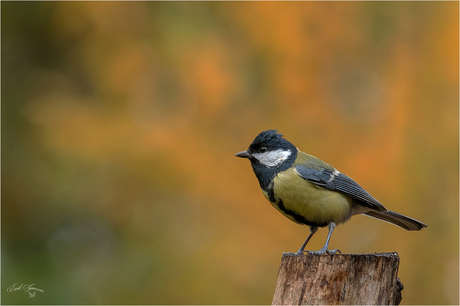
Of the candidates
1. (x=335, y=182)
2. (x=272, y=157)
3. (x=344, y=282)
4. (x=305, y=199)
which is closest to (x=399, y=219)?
(x=335, y=182)

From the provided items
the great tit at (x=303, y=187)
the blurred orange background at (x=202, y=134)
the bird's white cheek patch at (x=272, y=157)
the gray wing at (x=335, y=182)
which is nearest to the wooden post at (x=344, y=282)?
the great tit at (x=303, y=187)

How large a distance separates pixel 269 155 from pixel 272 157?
3 cm

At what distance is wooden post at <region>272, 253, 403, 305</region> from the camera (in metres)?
2.01

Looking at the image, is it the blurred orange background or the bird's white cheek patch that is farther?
the blurred orange background

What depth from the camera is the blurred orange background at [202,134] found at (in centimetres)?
417

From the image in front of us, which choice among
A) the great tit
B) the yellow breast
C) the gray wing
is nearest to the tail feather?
the great tit

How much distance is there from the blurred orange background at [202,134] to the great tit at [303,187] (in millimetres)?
1236

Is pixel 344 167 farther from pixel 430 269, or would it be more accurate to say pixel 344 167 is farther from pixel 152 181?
pixel 152 181

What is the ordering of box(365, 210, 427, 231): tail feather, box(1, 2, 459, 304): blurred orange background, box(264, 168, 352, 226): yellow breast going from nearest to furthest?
box(264, 168, 352, 226): yellow breast → box(365, 210, 427, 231): tail feather → box(1, 2, 459, 304): blurred orange background

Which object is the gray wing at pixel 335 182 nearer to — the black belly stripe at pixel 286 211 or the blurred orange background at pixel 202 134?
the black belly stripe at pixel 286 211

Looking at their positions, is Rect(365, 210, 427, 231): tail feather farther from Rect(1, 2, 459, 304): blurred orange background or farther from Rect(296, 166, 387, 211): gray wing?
Rect(1, 2, 459, 304): blurred orange background

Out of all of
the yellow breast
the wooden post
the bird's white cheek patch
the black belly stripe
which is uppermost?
the bird's white cheek patch

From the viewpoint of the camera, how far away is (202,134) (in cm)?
439

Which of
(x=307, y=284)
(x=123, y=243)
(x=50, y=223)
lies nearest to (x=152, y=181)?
(x=123, y=243)
